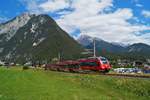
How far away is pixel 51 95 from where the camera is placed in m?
27.0

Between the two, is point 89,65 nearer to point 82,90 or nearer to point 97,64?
point 97,64

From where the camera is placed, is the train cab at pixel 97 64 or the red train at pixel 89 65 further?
the red train at pixel 89 65

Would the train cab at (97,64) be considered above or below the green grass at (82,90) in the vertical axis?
above

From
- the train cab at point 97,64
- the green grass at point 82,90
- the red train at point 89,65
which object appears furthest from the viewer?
the red train at point 89,65

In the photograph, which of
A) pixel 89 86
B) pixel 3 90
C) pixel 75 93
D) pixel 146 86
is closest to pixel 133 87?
pixel 146 86

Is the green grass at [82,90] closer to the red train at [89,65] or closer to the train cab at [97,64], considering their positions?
the train cab at [97,64]

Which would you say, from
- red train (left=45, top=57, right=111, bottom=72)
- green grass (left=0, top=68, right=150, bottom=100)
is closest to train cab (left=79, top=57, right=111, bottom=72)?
red train (left=45, top=57, right=111, bottom=72)

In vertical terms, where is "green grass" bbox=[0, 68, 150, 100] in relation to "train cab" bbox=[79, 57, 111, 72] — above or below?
below

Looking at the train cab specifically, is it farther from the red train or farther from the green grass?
the green grass

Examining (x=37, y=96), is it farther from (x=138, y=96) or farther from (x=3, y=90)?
(x=138, y=96)

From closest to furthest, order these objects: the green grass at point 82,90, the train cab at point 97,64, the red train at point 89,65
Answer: the green grass at point 82,90, the train cab at point 97,64, the red train at point 89,65

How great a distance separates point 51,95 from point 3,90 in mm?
5197

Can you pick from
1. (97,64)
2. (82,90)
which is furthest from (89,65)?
(82,90)

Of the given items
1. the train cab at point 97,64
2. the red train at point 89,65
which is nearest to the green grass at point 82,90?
the train cab at point 97,64
